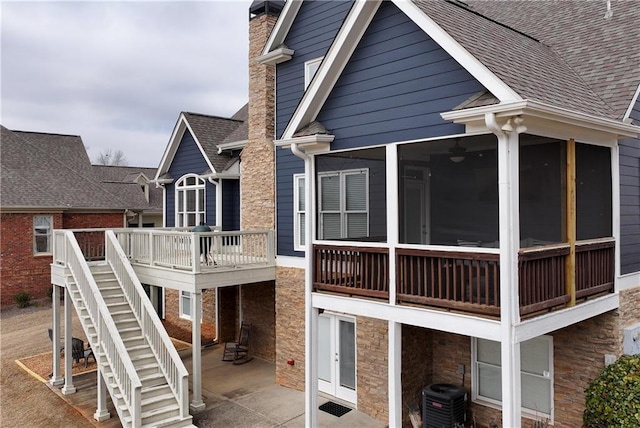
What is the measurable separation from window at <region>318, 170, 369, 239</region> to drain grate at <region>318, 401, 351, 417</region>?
3928mm

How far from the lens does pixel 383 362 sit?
9953 mm

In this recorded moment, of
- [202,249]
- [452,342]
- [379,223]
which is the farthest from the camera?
[202,249]

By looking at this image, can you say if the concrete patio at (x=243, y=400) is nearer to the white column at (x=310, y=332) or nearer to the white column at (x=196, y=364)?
the white column at (x=196, y=364)

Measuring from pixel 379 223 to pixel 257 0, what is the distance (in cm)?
800

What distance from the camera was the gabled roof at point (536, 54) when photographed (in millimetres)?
6211

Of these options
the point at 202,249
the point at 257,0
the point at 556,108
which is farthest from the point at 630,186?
the point at 257,0

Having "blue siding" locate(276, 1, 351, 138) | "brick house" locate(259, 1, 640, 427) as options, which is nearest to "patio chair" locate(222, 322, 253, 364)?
"brick house" locate(259, 1, 640, 427)

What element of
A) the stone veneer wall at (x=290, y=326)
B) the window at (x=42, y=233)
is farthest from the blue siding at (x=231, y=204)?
the window at (x=42, y=233)

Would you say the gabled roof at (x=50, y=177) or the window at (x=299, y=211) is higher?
the gabled roof at (x=50, y=177)

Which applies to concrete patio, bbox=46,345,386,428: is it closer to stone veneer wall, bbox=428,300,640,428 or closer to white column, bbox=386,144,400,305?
stone veneer wall, bbox=428,300,640,428

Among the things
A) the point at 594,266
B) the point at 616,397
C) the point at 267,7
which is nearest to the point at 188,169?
the point at 267,7

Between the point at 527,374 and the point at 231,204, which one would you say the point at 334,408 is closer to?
the point at 527,374

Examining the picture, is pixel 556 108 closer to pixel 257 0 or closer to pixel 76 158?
pixel 257 0

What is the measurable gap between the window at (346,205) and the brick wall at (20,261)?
721 inches
